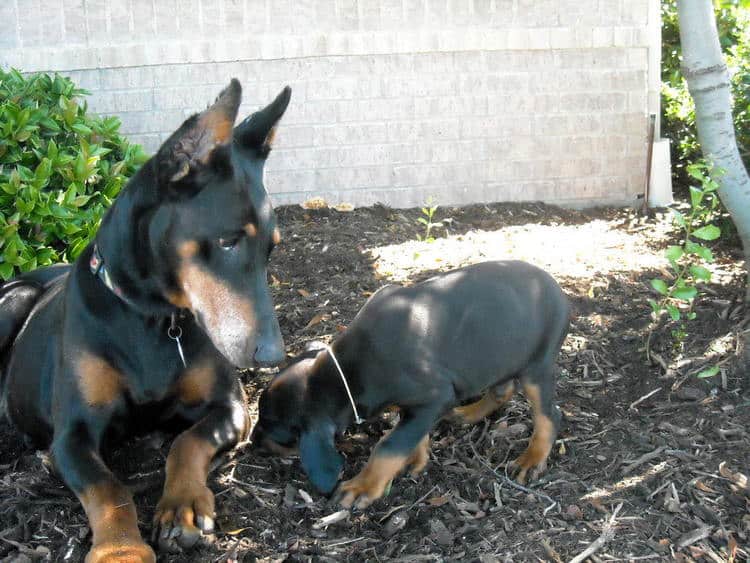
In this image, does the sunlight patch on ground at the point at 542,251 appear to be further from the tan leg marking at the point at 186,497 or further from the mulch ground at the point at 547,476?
the tan leg marking at the point at 186,497

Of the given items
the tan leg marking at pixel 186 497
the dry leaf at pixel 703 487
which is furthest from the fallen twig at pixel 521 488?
the tan leg marking at pixel 186 497

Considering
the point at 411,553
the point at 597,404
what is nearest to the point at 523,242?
the point at 597,404

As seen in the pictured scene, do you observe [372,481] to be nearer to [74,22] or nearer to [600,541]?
[600,541]

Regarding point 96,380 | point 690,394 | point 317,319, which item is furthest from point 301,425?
point 690,394

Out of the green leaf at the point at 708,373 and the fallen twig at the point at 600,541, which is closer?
the fallen twig at the point at 600,541

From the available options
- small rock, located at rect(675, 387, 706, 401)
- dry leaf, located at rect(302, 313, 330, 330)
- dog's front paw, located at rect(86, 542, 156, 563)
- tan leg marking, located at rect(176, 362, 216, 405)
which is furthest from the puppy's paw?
dry leaf, located at rect(302, 313, 330, 330)

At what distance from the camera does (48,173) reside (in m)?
5.06

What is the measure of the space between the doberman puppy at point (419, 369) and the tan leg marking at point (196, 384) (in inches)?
11.7

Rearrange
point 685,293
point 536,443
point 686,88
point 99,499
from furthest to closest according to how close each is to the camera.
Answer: point 686,88 → point 685,293 → point 536,443 → point 99,499

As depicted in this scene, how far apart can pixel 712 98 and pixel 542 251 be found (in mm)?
2061

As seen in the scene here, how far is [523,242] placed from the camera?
6777mm

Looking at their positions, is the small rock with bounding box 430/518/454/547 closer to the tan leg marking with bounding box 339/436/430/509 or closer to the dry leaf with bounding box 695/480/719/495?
the tan leg marking with bounding box 339/436/430/509

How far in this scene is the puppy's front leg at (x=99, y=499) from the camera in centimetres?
285

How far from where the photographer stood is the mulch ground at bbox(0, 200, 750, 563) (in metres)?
3.17
